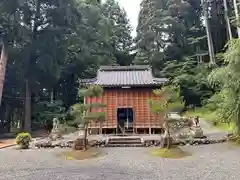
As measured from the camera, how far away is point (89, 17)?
73.8 feet

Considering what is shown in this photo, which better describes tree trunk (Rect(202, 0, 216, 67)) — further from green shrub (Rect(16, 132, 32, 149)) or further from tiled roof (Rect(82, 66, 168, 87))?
green shrub (Rect(16, 132, 32, 149))

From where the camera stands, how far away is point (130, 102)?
14508mm

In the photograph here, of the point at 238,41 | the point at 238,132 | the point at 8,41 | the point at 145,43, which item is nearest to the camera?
the point at 238,41

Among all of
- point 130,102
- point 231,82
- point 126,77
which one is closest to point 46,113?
point 126,77

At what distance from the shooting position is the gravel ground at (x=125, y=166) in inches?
236

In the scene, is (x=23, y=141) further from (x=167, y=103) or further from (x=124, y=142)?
(x=167, y=103)

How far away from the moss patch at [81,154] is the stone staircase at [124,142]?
1.45 metres

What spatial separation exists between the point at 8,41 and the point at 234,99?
13.1m

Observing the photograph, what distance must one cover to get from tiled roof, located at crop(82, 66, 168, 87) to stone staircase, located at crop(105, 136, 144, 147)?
3684mm

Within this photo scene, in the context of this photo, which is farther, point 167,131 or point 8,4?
point 8,4

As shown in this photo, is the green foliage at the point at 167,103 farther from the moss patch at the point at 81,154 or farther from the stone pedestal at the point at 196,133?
the stone pedestal at the point at 196,133

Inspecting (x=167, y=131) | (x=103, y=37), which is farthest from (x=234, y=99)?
(x=103, y=37)

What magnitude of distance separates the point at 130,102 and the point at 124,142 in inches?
146

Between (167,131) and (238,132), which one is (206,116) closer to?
(238,132)
